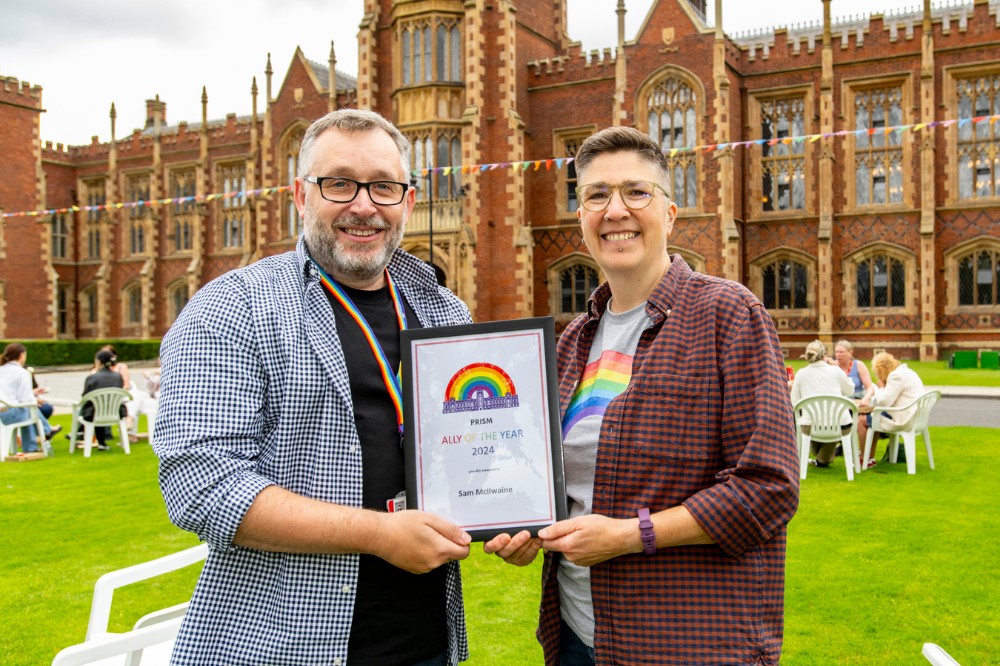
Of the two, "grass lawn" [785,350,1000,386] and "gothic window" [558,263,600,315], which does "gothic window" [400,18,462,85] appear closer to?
"gothic window" [558,263,600,315]

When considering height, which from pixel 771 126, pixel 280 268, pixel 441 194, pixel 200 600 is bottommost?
pixel 200 600

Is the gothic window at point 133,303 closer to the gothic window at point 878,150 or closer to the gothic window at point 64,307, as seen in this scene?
the gothic window at point 64,307

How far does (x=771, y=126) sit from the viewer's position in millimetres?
25656

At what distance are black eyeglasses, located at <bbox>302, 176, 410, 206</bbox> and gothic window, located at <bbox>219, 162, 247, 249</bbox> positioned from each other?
3482 centimetres

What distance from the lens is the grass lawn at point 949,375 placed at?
17922 mm

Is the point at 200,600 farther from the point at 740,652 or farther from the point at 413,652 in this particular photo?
the point at 740,652

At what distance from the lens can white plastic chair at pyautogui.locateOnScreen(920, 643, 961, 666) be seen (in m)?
2.15

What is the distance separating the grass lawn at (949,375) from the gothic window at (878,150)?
5391 millimetres

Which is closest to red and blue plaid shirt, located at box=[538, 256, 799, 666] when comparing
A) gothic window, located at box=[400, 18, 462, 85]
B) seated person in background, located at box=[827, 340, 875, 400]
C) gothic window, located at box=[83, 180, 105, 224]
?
seated person in background, located at box=[827, 340, 875, 400]

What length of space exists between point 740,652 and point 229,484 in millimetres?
1236

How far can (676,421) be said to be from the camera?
1.96 metres

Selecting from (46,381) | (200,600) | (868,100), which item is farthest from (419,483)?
(868,100)

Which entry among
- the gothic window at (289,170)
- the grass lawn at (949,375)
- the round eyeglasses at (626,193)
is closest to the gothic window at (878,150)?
the grass lawn at (949,375)

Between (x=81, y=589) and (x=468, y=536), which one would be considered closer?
(x=468, y=536)
